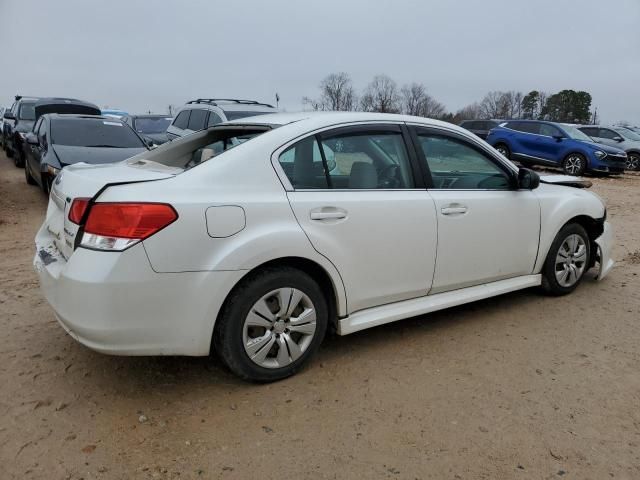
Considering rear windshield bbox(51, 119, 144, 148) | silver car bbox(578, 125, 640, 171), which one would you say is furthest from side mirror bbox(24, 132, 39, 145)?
silver car bbox(578, 125, 640, 171)

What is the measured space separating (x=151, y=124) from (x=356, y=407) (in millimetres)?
14339

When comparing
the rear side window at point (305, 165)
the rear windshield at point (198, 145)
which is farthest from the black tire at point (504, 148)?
the rear side window at point (305, 165)

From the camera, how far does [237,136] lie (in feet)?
11.4

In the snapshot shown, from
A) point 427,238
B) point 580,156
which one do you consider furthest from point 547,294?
point 580,156

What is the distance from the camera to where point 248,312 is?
2.89 metres

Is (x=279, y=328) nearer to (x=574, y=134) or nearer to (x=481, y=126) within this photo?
(x=574, y=134)

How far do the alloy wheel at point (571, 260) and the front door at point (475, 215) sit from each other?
0.39 metres

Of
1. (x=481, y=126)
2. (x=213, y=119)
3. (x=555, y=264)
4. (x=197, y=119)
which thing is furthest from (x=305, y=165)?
(x=481, y=126)

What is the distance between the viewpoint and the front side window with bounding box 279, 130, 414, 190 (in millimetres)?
3148

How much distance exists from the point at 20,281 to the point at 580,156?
15.3 m

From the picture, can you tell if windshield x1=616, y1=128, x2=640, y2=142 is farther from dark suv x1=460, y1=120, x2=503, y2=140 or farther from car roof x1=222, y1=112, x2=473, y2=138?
car roof x1=222, y1=112, x2=473, y2=138

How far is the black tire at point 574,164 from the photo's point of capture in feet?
51.1

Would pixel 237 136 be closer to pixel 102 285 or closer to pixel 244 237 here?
pixel 244 237

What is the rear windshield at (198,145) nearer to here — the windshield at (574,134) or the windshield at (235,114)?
the windshield at (235,114)
